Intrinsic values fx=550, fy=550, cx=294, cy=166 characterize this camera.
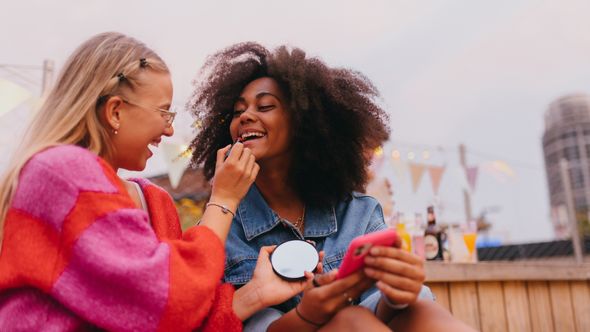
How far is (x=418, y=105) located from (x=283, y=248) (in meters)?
9.66

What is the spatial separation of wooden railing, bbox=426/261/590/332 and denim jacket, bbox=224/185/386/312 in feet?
1.70

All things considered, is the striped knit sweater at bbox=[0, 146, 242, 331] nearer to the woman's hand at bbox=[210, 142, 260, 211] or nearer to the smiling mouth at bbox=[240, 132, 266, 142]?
the woman's hand at bbox=[210, 142, 260, 211]

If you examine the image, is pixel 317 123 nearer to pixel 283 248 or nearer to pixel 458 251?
pixel 283 248

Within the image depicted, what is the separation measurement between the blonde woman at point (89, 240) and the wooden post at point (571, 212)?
4185 millimetres

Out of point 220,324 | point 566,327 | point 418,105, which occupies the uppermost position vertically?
point 418,105

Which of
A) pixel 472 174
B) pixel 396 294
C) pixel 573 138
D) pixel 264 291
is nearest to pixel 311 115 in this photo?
pixel 264 291

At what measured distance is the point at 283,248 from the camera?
4.68ft

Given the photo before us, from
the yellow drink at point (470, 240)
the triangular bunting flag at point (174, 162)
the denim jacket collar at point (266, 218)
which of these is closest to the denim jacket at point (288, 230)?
the denim jacket collar at point (266, 218)

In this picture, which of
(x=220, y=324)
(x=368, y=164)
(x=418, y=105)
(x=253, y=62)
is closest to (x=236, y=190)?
(x=220, y=324)

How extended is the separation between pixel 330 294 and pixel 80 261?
0.54 metres

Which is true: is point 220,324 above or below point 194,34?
below

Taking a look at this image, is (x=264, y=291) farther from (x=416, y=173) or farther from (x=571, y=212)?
(x=416, y=173)

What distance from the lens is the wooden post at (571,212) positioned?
4.61m

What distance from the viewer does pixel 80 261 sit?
1.01m
